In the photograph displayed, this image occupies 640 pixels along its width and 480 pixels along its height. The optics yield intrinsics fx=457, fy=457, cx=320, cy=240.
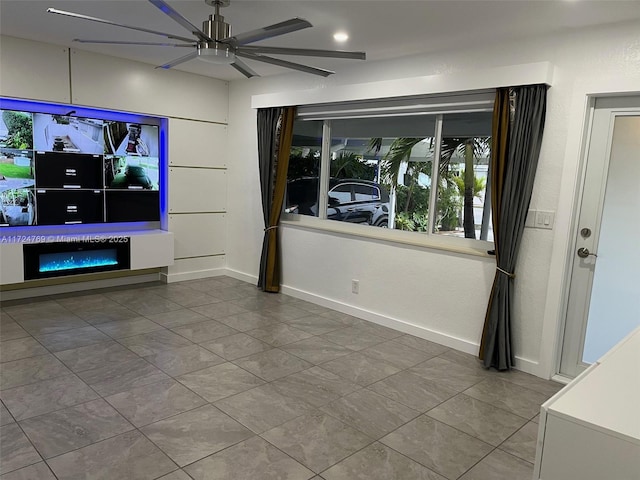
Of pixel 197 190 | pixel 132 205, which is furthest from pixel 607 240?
pixel 132 205

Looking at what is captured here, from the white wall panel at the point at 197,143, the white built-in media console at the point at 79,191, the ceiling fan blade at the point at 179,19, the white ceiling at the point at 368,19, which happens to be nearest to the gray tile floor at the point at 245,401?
the white built-in media console at the point at 79,191

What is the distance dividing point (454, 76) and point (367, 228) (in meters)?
1.73

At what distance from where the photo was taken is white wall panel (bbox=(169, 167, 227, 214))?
575 cm

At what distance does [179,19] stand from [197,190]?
3640 millimetres

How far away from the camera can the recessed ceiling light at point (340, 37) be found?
3.70 metres

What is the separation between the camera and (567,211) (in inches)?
132

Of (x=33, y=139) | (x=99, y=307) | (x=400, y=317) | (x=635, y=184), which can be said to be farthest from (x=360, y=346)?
(x=33, y=139)

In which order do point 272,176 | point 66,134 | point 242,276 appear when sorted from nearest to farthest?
1. point 66,134
2. point 272,176
3. point 242,276

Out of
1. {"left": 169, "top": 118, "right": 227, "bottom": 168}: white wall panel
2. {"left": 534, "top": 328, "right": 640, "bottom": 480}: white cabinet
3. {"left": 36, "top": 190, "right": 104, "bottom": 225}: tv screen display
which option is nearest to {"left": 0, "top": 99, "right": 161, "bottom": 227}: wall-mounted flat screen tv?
{"left": 36, "top": 190, "right": 104, "bottom": 225}: tv screen display

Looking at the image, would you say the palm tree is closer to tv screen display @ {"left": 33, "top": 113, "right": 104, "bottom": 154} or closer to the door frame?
the door frame

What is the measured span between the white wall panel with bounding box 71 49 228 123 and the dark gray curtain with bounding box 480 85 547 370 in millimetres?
3719

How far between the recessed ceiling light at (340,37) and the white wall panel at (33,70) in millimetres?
2880

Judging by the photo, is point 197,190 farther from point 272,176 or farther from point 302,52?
point 302,52

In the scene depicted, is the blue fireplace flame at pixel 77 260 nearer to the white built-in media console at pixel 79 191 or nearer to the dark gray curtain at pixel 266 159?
the white built-in media console at pixel 79 191
